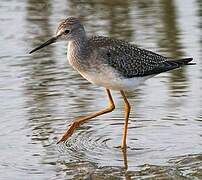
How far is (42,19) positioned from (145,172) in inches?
285

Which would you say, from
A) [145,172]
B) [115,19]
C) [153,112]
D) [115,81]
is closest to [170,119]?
[153,112]

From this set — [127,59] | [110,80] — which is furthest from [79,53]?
[127,59]

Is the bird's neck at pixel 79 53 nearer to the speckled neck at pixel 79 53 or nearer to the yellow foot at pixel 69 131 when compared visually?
the speckled neck at pixel 79 53

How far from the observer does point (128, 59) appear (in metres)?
9.89

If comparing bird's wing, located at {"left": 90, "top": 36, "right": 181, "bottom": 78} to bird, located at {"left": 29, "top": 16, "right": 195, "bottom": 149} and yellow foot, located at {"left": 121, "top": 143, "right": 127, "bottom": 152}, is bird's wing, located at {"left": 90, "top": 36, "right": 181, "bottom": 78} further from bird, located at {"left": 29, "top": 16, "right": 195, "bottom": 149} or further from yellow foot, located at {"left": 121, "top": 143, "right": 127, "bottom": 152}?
yellow foot, located at {"left": 121, "top": 143, "right": 127, "bottom": 152}

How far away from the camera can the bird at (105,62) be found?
31.2 feet

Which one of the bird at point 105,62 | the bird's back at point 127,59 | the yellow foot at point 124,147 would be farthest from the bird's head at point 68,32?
the yellow foot at point 124,147

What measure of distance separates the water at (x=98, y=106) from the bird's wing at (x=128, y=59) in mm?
694

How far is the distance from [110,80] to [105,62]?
22 centimetres

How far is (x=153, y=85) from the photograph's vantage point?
37.9ft

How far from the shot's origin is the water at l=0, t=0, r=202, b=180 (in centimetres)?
887

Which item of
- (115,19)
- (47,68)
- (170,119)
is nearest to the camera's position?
(170,119)

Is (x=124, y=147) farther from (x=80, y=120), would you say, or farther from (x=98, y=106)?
(x=98, y=106)

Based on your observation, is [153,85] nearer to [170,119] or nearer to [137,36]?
[170,119]
